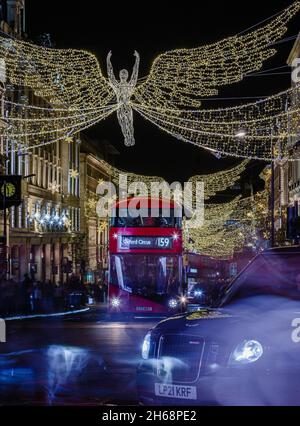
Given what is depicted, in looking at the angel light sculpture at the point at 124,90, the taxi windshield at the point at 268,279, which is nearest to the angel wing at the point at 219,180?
the angel light sculpture at the point at 124,90

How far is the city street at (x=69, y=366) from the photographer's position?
11034 mm

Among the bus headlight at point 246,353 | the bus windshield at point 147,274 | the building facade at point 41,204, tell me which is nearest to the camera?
the bus headlight at point 246,353

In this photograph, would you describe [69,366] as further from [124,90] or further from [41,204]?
[41,204]

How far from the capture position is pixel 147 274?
29.7m

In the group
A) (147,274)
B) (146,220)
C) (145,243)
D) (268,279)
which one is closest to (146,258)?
(145,243)

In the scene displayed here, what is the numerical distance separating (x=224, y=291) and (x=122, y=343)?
1008cm

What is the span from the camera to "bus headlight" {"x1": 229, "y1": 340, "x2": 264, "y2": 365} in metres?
7.16

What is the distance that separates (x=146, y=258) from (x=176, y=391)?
2188 cm

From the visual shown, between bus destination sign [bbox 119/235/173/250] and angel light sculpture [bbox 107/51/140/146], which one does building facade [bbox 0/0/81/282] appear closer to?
bus destination sign [bbox 119/235/173/250]

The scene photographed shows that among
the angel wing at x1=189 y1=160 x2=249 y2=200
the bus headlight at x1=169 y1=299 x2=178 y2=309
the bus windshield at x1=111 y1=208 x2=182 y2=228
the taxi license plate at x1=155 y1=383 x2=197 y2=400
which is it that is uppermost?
the angel wing at x1=189 y1=160 x2=249 y2=200

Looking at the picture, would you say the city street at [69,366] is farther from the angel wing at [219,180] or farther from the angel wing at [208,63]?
the angel wing at [219,180]

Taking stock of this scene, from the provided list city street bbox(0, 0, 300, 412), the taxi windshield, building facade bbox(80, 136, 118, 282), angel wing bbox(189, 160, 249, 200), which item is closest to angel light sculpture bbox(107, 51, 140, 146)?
city street bbox(0, 0, 300, 412)

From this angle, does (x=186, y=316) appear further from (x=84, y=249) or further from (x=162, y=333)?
(x=84, y=249)
